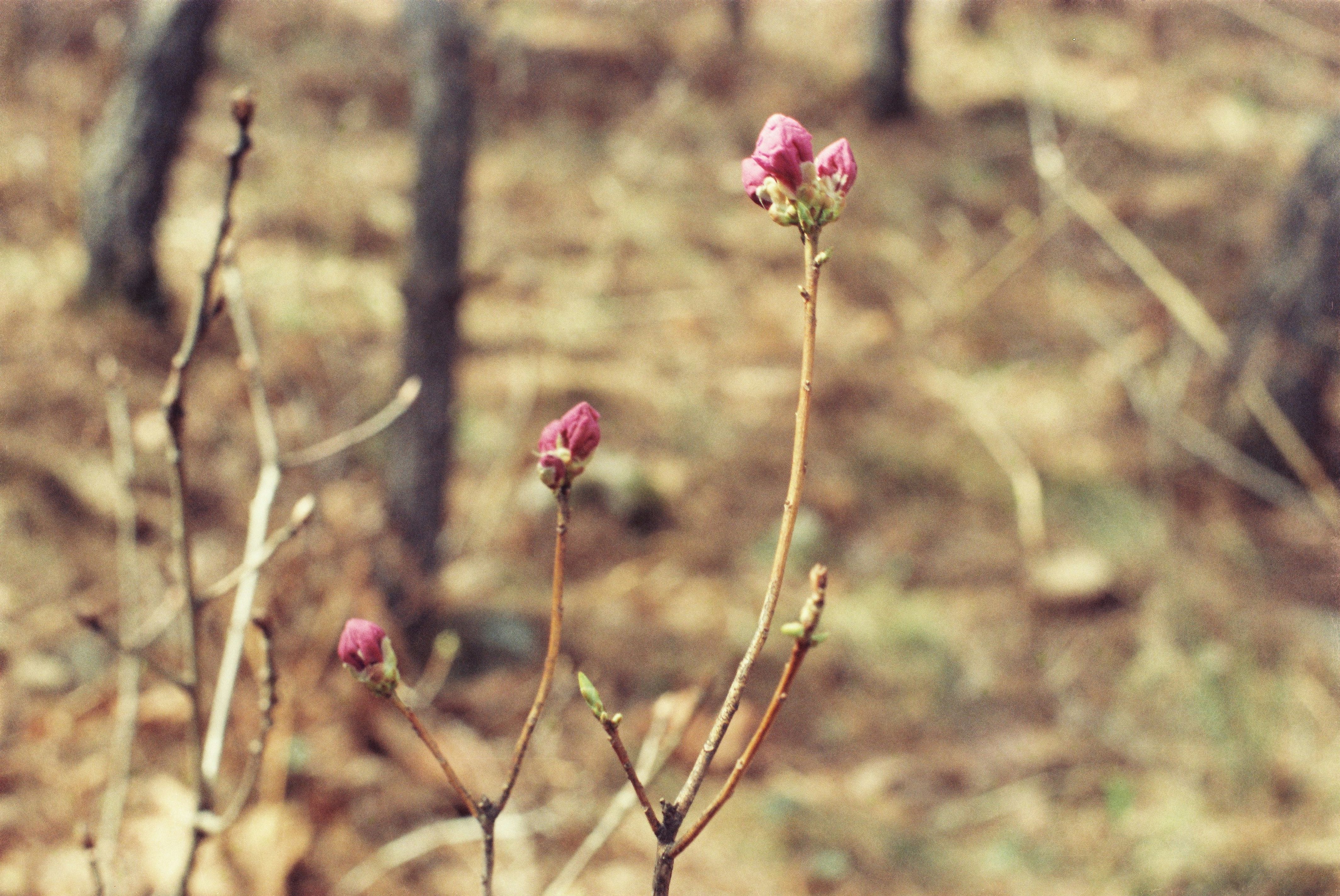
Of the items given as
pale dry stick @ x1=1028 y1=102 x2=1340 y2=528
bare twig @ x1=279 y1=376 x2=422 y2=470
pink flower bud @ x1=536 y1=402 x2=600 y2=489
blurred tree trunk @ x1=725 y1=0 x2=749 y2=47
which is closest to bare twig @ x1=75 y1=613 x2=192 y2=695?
bare twig @ x1=279 y1=376 x2=422 y2=470

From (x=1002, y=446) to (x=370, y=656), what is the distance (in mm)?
4571

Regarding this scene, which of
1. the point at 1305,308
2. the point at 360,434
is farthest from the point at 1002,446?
the point at 360,434

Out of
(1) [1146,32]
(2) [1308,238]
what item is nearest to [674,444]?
(2) [1308,238]

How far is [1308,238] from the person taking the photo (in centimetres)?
398

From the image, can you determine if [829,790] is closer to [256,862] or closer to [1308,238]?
[256,862]

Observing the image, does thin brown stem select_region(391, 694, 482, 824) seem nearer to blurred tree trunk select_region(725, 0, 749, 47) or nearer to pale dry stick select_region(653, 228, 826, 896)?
pale dry stick select_region(653, 228, 826, 896)

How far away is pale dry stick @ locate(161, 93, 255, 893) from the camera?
86 centimetres

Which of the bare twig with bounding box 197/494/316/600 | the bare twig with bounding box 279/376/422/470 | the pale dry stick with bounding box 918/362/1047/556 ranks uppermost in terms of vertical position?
the pale dry stick with bounding box 918/362/1047/556

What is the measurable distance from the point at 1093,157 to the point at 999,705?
537 centimetres

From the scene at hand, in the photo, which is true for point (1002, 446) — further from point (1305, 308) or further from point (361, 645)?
point (361, 645)

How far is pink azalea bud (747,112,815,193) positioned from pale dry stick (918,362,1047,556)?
404 centimetres

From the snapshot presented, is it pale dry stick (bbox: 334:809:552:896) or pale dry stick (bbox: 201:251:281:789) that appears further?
pale dry stick (bbox: 334:809:552:896)

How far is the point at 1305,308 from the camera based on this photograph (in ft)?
13.3

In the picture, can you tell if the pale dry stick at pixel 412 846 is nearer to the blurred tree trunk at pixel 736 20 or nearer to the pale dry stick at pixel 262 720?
the pale dry stick at pixel 262 720
